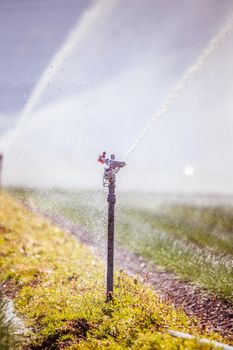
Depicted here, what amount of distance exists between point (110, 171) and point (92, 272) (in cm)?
355

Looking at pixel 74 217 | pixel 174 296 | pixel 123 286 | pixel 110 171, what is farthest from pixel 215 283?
pixel 74 217

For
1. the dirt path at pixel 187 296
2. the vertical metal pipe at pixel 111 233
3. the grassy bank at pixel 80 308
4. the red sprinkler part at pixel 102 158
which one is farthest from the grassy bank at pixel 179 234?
the red sprinkler part at pixel 102 158

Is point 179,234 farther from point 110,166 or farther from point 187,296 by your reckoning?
point 110,166

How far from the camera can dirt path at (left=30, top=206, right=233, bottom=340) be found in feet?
22.4

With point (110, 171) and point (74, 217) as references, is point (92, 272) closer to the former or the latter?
point (110, 171)

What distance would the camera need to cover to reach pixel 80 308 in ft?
23.1

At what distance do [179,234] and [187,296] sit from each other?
638 centimetres

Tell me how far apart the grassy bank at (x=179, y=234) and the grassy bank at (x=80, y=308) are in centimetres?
171

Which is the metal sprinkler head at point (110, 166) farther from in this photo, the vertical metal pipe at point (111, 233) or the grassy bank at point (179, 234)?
the grassy bank at point (179, 234)

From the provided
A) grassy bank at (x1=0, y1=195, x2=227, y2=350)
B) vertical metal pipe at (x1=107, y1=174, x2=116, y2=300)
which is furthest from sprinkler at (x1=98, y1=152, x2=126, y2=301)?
grassy bank at (x1=0, y1=195, x2=227, y2=350)

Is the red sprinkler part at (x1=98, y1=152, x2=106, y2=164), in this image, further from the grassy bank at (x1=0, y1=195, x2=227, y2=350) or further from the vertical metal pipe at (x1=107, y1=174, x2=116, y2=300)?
the grassy bank at (x1=0, y1=195, x2=227, y2=350)

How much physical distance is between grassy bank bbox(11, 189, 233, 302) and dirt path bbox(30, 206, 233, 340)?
234 mm

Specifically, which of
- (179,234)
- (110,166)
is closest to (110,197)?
(110,166)

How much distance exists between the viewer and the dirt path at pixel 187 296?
682cm
